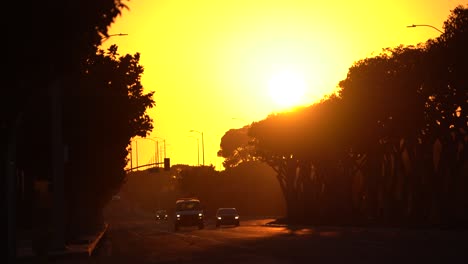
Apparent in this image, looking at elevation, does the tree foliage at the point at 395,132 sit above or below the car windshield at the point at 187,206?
above

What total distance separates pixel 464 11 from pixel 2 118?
34.7 m

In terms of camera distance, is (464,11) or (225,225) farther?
(225,225)

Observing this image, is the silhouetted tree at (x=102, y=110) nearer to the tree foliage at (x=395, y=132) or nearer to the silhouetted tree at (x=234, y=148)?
the tree foliage at (x=395, y=132)

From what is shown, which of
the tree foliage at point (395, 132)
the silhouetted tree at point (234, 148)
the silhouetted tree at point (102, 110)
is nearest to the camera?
the silhouetted tree at point (102, 110)

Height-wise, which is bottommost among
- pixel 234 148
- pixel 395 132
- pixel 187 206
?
pixel 187 206

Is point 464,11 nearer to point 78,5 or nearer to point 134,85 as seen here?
point 134,85

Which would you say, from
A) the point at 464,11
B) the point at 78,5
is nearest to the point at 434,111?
the point at 464,11

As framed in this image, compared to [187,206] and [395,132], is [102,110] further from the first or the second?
[187,206]

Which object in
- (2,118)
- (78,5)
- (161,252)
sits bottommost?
(161,252)

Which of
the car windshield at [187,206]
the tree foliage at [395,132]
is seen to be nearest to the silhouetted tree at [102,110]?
the tree foliage at [395,132]

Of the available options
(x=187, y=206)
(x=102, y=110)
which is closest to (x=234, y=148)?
(x=187, y=206)

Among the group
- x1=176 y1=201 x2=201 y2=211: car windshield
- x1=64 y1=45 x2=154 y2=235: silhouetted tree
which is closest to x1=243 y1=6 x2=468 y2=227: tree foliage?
x1=176 y1=201 x2=201 y2=211: car windshield

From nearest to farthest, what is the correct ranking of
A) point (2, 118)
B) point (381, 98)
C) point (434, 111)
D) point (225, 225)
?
point (2, 118)
point (434, 111)
point (381, 98)
point (225, 225)

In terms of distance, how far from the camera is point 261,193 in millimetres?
142625
